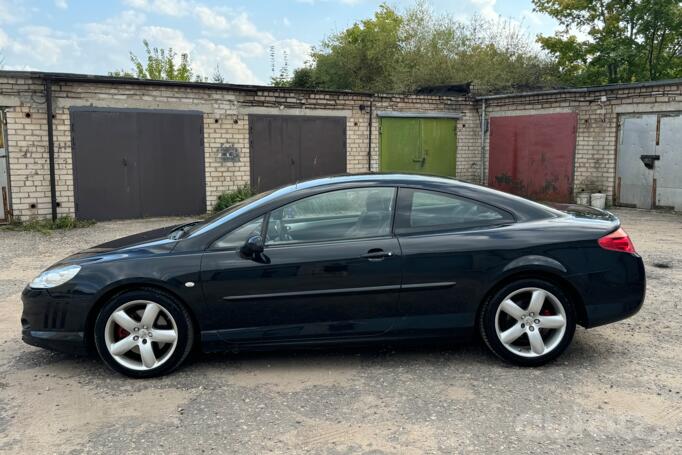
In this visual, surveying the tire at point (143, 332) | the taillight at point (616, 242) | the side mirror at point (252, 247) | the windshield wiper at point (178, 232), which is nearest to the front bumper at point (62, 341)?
the tire at point (143, 332)

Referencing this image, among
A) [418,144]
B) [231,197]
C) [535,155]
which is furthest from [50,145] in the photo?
[535,155]

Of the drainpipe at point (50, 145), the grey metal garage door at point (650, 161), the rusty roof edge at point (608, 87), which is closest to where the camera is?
the drainpipe at point (50, 145)

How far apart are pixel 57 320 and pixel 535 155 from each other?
46.1 ft

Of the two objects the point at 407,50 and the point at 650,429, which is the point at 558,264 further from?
the point at 407,50

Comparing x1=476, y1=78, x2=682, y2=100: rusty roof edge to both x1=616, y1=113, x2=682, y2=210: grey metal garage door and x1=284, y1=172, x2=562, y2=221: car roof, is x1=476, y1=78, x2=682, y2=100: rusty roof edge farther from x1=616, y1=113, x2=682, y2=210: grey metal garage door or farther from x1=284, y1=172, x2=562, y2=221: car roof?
x1=284, y1=172, x2=562, y2=221: car roof

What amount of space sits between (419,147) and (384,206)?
12381 millimetres

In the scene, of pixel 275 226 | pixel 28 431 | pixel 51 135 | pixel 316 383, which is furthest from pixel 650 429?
pixel 51 135

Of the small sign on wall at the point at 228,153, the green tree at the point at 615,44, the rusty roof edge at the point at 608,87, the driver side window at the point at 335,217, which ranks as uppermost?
the green tree at the point at 615,44

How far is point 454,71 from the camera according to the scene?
21953mm

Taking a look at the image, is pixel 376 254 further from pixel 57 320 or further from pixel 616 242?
pixel 57 320

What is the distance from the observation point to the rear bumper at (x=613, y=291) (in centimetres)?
407

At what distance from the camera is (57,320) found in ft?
13.0

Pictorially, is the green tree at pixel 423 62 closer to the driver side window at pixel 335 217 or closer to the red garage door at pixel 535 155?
the red garage door at pixel 535 155

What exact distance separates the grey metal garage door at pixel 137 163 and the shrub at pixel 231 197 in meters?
0.35
